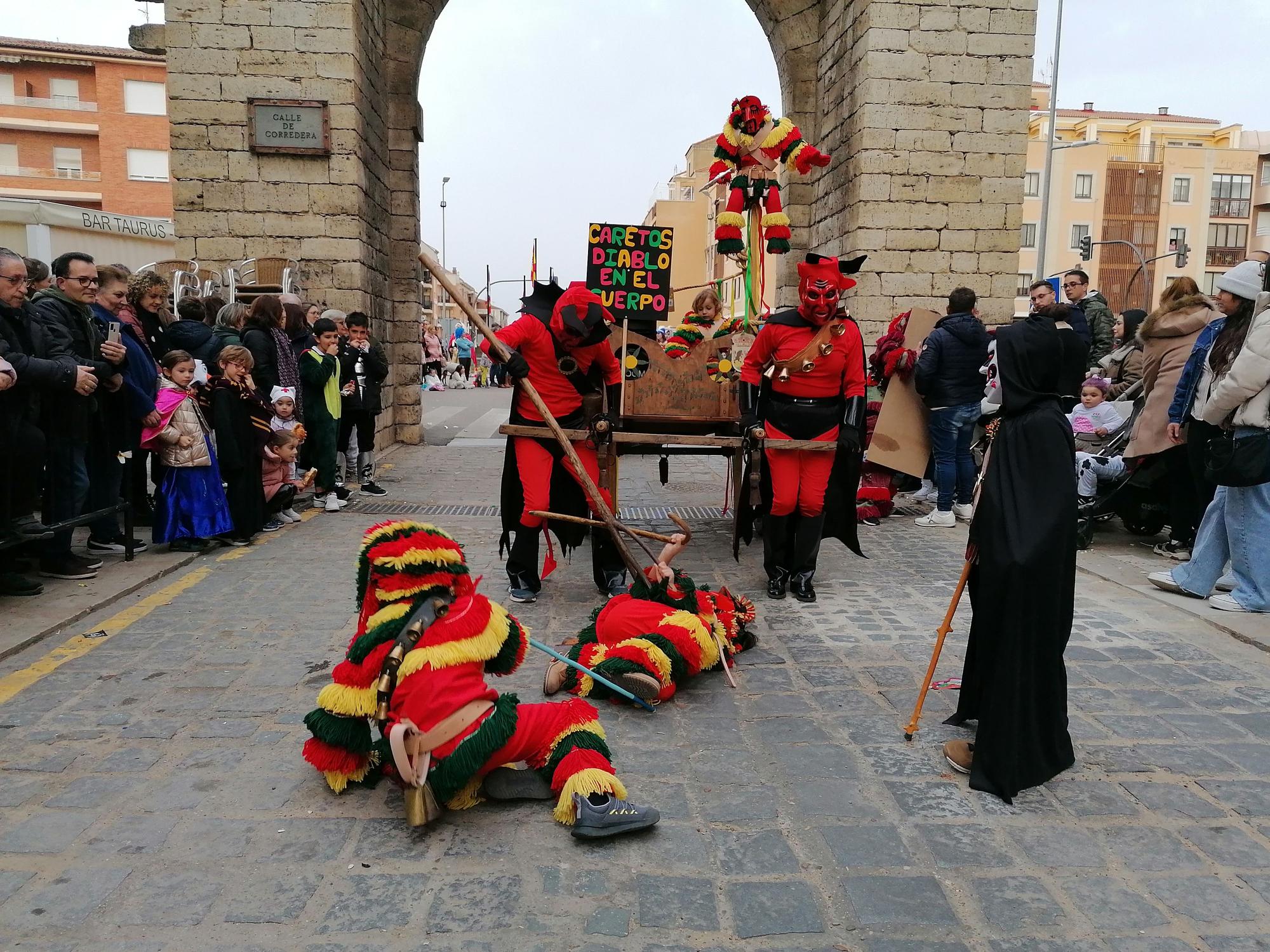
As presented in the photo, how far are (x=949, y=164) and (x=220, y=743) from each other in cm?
1033

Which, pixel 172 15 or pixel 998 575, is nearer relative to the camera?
pixel 998 575

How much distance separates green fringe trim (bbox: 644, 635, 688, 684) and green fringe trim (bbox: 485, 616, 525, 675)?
983mm

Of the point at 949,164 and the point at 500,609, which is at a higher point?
the point at 949,164

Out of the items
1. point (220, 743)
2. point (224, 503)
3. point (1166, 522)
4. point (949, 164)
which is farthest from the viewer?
point (949, 164)

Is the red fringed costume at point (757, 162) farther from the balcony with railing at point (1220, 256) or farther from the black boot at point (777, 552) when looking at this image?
the balcony with railing at point (1220, 256)

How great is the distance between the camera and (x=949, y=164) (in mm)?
10836

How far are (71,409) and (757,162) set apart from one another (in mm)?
5497

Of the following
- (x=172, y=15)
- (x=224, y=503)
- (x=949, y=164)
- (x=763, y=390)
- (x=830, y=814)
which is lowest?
(x=830, y=814)

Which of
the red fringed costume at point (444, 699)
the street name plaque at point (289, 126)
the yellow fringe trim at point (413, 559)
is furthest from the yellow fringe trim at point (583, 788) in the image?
the street name plaque at point (289, 126)

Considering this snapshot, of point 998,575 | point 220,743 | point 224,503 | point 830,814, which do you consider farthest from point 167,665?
point 998,575

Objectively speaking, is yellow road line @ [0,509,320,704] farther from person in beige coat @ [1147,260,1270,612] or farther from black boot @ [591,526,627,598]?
person in beige coat @ [1147,260,1270,612]

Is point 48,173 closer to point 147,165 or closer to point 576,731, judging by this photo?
point 147,165

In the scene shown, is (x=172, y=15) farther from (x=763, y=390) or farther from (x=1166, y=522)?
(x=1166, y=522)

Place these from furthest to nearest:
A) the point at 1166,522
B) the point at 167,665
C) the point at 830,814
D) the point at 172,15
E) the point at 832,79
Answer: the point at 832,79 → the point at 172,15 → the point at 1166,522 → the point at 167,665 → the point at 830,814
